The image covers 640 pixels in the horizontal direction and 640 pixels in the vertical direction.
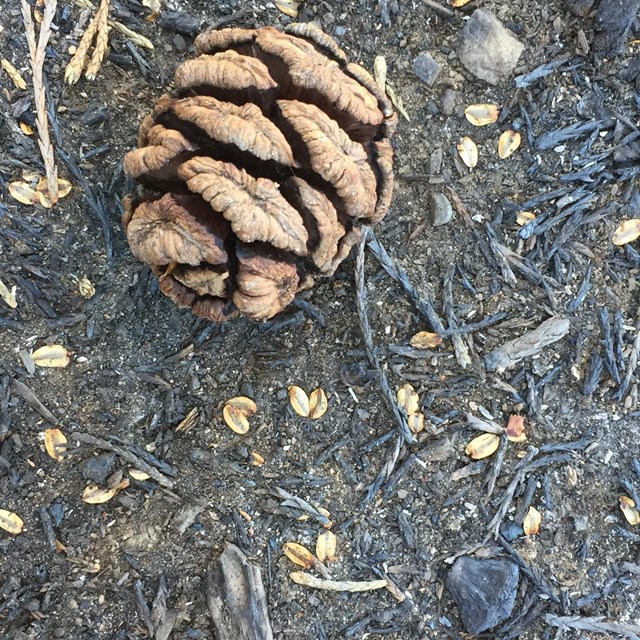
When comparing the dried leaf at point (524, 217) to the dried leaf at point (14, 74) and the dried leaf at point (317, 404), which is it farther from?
the dried leaf at point (14, 74)

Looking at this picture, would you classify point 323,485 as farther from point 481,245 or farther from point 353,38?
point 353,38

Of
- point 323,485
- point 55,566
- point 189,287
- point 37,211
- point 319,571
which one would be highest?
point 189,287

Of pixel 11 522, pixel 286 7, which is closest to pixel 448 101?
pixel 286 7

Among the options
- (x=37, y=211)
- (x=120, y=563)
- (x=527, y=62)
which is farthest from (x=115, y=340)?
(x=527, y=62)

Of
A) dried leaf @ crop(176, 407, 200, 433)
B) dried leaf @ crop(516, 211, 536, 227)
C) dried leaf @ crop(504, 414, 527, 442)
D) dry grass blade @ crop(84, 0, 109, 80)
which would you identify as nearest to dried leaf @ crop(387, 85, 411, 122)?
dried leaf @ crop(516, 211, 536, 227)

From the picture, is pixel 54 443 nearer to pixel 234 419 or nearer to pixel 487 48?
pixel 234 419
